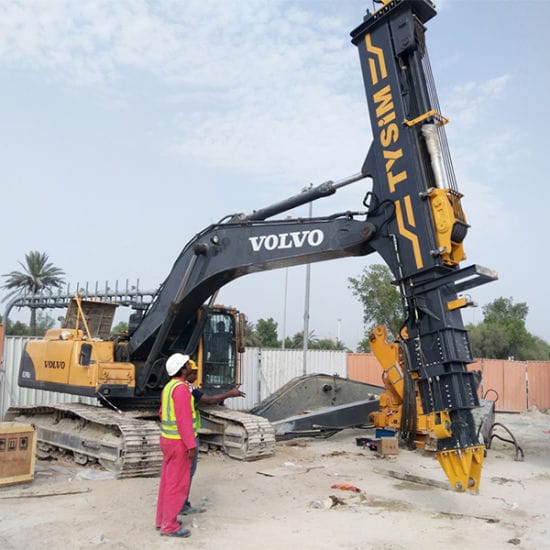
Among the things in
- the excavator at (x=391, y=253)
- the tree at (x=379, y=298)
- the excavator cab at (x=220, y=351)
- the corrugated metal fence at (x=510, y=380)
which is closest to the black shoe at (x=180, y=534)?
the excavator at (x=391, y=253)

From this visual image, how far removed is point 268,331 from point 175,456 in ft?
→ 157

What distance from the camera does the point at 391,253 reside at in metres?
6.87

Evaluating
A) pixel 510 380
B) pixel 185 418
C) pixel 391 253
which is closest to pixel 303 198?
pixel 391 253

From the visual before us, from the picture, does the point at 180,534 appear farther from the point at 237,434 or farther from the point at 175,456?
the point at 237,434

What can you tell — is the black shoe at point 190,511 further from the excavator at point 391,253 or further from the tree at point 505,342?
the tree at point 505,342

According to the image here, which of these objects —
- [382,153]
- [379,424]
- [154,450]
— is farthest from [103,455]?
[382,153]

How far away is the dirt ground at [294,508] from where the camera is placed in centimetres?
538

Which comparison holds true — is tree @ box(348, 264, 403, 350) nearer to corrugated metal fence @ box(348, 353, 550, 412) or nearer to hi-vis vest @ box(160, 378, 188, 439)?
corrugated metal fence @ box(348, 353, 550, 412)

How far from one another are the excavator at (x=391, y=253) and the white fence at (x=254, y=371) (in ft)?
15.7

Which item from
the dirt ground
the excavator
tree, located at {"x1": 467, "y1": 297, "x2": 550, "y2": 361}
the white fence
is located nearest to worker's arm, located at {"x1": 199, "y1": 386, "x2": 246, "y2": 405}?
the excavator

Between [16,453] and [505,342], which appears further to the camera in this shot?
[505,342]

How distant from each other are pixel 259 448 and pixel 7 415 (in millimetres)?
5075

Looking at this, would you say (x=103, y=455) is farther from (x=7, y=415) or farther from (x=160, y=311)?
(x=7, y=415)

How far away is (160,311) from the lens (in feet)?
31.4
